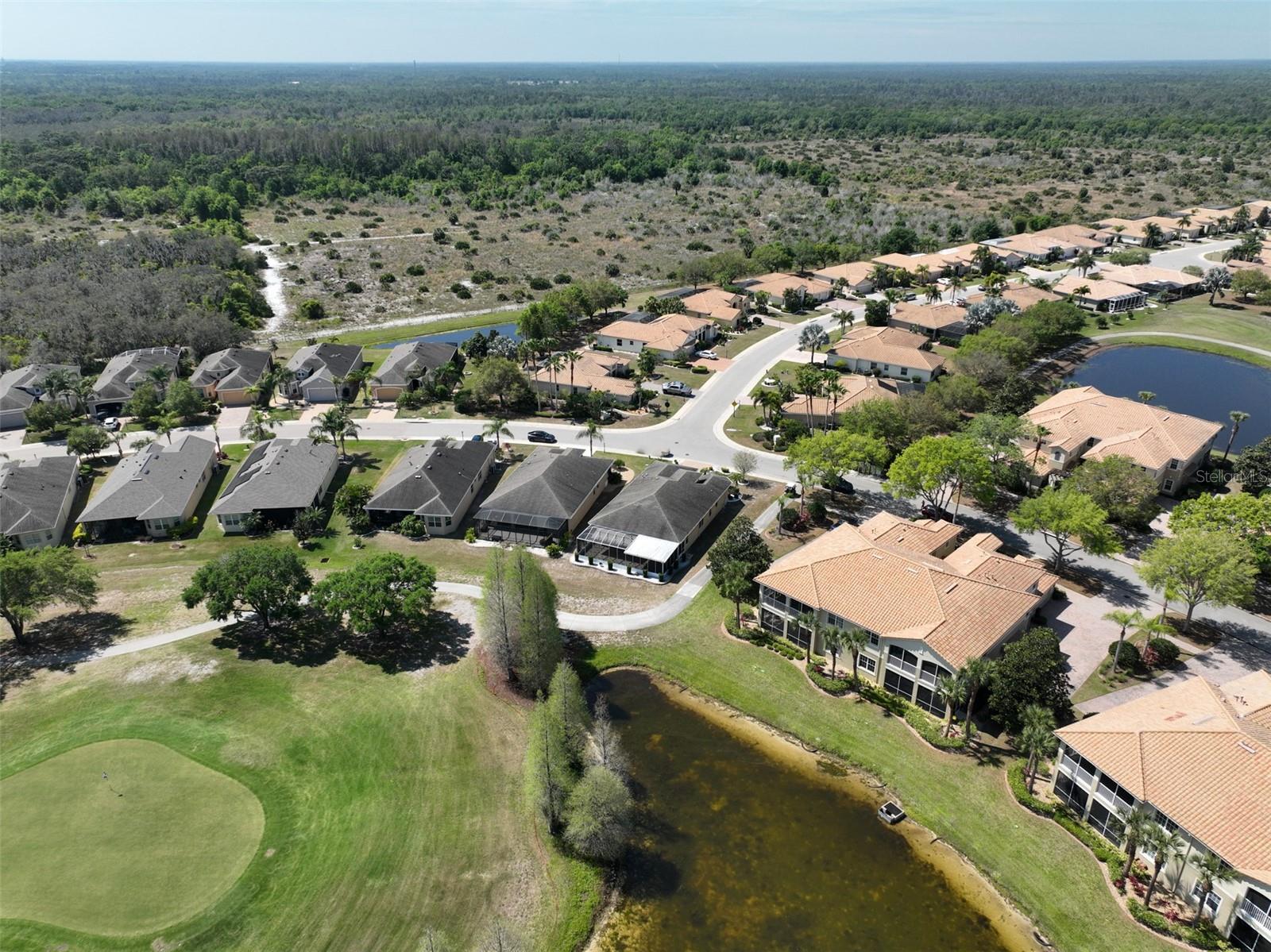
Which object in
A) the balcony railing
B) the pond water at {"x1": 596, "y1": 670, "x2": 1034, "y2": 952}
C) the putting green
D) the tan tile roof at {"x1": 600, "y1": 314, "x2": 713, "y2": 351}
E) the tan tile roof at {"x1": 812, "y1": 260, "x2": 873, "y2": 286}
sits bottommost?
the pond water at {"x1": 596, "y1": 670, "x2": 1034, "y2": 952}

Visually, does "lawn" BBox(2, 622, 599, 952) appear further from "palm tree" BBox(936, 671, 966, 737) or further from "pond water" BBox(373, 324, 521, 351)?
"pond water" BBox(373, 324, 521, 351)

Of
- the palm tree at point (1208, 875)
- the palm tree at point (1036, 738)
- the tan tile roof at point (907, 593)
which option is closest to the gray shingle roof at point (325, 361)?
the tan tile roof at point (907, 593)

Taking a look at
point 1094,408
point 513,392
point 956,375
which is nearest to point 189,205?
point 513,392

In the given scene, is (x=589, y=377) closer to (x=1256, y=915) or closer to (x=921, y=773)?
(x=921, y=773)

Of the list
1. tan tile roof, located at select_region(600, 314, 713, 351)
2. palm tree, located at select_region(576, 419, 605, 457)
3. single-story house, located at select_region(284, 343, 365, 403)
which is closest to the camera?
palm tree, located at select_region(576, 419, 605, 457)

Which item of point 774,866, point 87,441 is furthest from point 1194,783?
point 87,441

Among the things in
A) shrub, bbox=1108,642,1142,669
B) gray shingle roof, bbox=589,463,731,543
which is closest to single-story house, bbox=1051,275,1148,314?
gray shingle roof, bbox=589,463,731,543

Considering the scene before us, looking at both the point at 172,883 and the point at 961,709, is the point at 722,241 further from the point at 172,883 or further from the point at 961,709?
the point at 172,883
